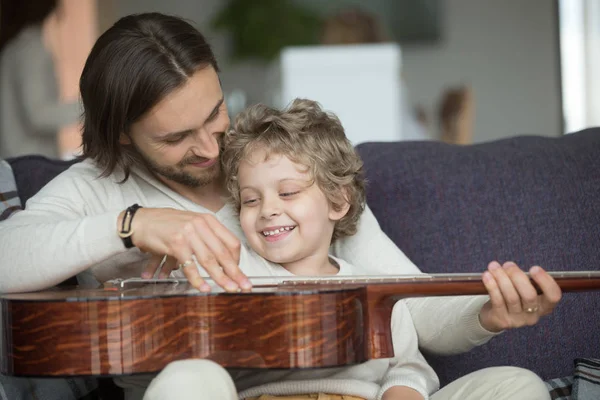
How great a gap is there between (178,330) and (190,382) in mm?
149

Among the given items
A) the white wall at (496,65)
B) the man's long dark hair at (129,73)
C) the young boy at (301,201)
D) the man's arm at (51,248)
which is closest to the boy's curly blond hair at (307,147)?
the young boy at (301,201)

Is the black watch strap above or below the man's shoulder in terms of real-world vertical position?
below

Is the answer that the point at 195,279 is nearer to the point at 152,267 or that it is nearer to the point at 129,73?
the point at 152,267

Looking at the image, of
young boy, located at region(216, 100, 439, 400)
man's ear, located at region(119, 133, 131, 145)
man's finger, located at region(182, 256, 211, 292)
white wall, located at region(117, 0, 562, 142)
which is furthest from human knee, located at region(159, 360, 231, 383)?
white wall, located at region(117, 0, 562, 142)

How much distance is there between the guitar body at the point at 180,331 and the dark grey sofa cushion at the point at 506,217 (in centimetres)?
69

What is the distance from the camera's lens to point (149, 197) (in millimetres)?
1990

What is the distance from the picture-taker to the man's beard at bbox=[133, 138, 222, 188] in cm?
191

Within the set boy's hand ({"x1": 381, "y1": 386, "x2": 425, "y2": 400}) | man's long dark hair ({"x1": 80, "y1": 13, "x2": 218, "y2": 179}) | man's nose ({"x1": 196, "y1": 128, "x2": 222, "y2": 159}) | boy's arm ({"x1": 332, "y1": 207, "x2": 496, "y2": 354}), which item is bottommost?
boy's hand ({"x1": 381, "y1": 386, "x2": 425, "y2": 400})

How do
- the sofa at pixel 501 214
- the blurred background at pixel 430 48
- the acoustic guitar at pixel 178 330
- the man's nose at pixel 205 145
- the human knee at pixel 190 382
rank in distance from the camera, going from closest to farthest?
1. the human knee at pixel 190 382
2. the acoustic guitar at pixel 178 330
3. the man's nose at pixel 205 145
4. the sofa at pixel 501 214
5. the blurred background at pixel 430 48

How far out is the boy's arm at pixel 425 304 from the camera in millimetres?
1728

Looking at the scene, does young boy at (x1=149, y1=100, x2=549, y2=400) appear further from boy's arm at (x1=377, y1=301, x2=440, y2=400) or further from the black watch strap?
the black watch strap

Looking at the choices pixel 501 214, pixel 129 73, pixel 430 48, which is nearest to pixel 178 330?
pixel 129 73

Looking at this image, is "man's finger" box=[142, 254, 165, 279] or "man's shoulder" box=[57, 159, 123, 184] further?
"man's shoulder" box=[57, 159, 123, 184]

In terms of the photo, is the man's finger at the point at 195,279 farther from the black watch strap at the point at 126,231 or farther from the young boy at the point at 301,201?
the young boy at the point at 301,201
